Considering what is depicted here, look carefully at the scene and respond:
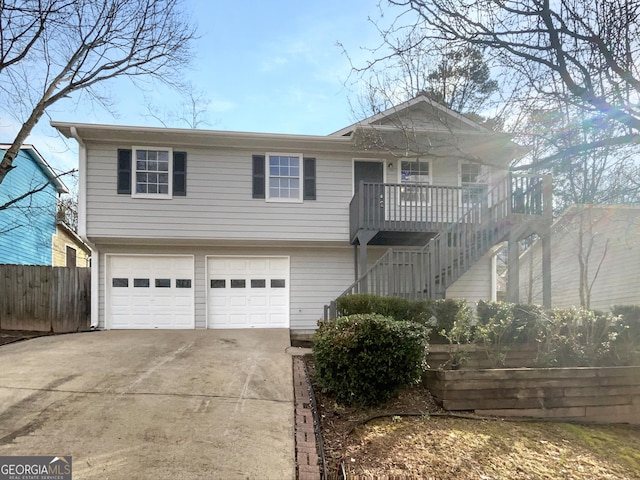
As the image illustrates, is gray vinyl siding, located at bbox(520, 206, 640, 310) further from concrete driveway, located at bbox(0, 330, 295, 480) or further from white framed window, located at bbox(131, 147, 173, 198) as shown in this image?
white framed window, located at bbox(131, 147, 173, 198)

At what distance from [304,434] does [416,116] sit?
29.3ft

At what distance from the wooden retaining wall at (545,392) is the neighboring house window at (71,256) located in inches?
727

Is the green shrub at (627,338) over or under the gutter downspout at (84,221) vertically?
under

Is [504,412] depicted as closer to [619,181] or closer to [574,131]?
[574,131]

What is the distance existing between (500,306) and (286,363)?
3.89 metres

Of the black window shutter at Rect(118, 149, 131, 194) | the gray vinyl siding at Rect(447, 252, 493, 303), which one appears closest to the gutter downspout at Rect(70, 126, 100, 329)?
the black window shutter at Rect(118, 149, 131, 194)

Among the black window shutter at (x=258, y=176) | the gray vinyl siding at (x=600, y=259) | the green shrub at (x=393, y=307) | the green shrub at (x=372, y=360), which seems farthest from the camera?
the gray vinyl siding at (x=600, y=259)

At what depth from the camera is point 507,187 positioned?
9.06m

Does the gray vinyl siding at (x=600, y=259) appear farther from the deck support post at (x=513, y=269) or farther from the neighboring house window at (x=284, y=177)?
the neighboring house window at (x=284, y=177)

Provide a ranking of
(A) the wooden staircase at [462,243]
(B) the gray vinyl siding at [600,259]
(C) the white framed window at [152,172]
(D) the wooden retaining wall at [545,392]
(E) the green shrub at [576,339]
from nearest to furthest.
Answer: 1. (D) the wooden retaining wall at [545,392]
2. (E) the green shrub at [576,339]
3. (A) the wooden staircase at [462,243]
4. (C) the white framed window at [152,172]
5. (B) the gray vinyl siding at [600,259]

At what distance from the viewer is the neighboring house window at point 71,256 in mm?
18031

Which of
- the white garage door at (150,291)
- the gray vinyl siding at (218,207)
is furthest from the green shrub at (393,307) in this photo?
the white garage door at (150,291)

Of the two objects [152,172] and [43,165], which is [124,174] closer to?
[152,172]

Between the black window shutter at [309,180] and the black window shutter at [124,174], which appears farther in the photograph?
the black window shutter at [309,180]
